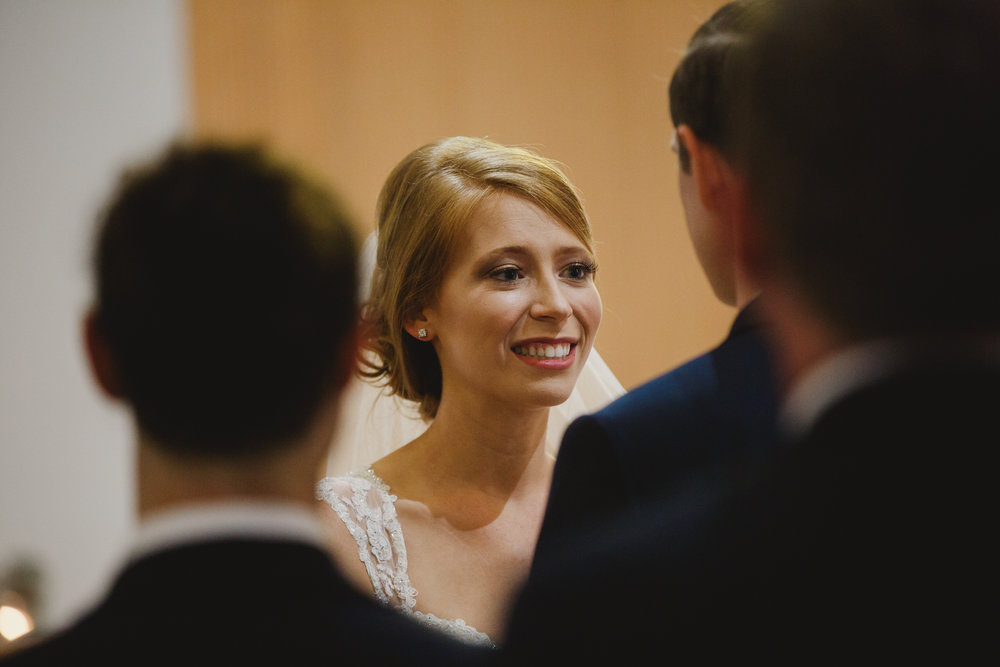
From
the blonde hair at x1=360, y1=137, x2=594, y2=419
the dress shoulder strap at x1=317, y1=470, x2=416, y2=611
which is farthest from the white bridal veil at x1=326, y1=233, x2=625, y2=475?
the dress shoulder strap at x1=317, y1=470, x2=416, y2=611

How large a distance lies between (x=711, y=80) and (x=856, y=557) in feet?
2.39

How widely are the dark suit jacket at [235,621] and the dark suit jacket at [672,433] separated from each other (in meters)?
0.45

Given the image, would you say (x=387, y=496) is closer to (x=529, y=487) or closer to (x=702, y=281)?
(x=529, y=487)

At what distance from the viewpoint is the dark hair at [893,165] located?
2.44ft

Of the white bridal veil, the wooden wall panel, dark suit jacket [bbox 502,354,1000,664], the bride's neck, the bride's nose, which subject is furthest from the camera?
the wooden wall panel

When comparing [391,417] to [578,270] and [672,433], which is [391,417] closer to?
[578,270]

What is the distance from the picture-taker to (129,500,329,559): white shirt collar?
0.80 meters

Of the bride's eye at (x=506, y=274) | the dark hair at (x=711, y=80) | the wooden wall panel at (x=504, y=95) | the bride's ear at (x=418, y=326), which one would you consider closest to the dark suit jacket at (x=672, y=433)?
the dark hair at (x=711, y=80)

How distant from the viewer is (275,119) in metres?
4.86

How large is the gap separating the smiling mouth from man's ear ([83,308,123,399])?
155cm

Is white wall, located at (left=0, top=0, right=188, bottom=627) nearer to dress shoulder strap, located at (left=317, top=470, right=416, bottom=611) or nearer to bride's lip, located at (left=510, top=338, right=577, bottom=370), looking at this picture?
dress shoulder strap, located at (left=317, top=470, right=416, bottom=611)

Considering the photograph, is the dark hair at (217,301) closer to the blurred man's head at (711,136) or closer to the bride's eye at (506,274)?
the blurred man's head at (711,136)

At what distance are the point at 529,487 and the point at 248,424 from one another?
1.78 metres

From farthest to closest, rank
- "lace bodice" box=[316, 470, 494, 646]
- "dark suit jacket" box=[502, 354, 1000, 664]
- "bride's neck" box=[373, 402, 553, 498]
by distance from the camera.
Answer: "bride's neck" box=[373, 402, 553, 498] → "lace bodice" box=[316, 470, 494, 646] → "dark suit jacket" box=[502, 354, 1000, 664]
